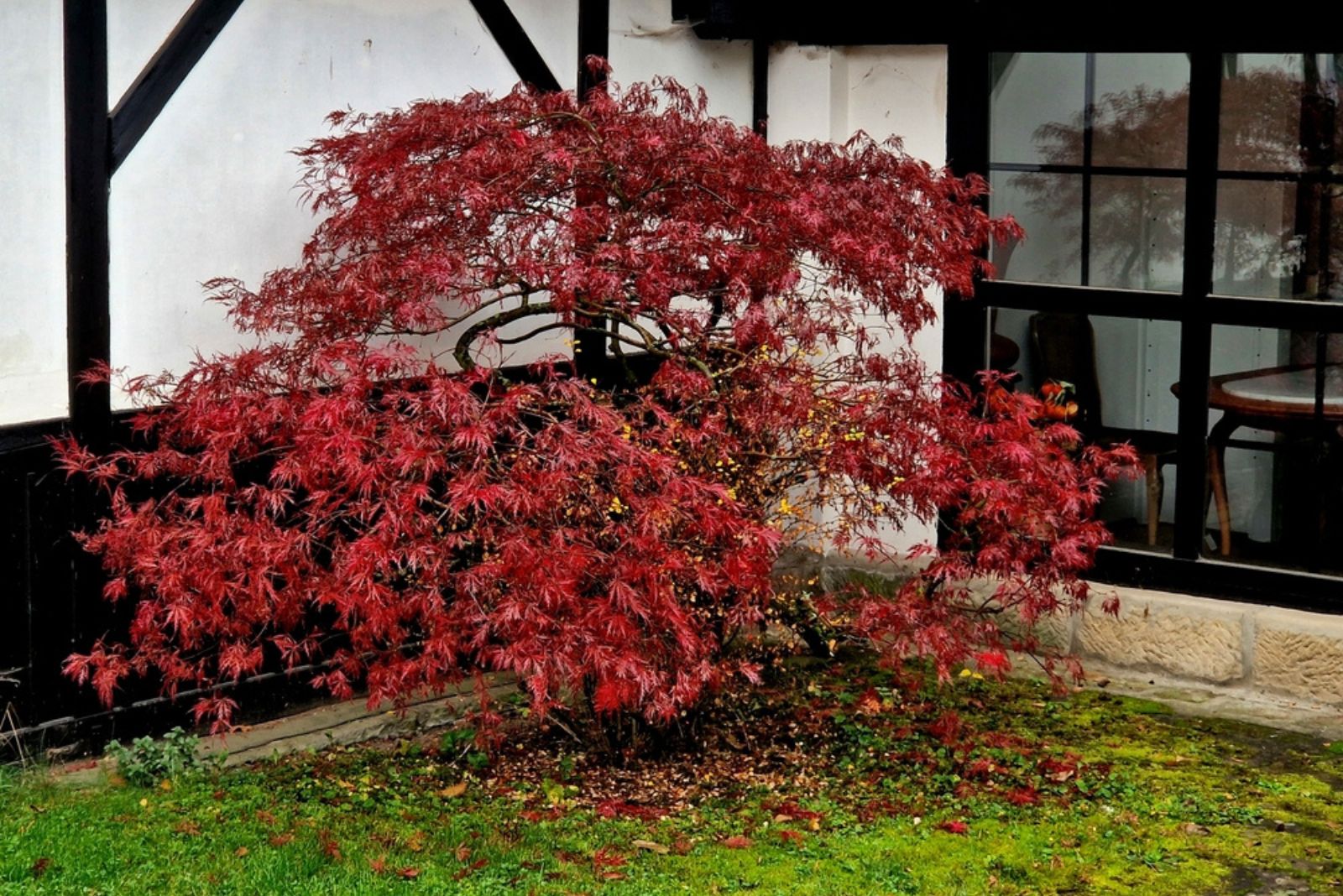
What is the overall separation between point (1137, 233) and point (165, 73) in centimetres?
425

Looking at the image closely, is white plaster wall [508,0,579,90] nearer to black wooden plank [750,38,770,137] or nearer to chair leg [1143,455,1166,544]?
black wooden plank [750,38,770,137]

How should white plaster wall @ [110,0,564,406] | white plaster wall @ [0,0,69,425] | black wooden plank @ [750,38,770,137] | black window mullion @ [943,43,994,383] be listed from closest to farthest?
white plaster wall @ [0,0,69,425], white plaster wall @ [110,0,564,406], black window mullion @ [943,43,994,383], black wooden plank @ [750,38,770,137]

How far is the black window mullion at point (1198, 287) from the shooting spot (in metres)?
7.29

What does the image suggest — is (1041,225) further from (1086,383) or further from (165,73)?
(165,73)

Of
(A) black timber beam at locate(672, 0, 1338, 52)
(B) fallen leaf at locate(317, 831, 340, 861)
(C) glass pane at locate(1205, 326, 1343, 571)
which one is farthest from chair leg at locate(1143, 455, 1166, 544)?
(B) fallen leaf at locate(317, 831, 340, 861)

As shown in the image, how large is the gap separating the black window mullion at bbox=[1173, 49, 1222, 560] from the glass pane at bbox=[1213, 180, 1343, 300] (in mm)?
67

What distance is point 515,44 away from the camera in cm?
752

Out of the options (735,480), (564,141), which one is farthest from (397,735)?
(564,141)

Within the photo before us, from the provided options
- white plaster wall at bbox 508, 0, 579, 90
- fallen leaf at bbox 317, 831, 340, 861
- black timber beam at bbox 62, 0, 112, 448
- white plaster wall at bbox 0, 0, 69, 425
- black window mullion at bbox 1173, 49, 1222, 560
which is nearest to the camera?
fallen leaf at bbox 317, 831, 340, 861

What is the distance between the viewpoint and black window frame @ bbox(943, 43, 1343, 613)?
717 cm

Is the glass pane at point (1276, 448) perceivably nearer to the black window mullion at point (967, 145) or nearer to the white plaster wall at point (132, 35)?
the black window mullion at point (967, 145)

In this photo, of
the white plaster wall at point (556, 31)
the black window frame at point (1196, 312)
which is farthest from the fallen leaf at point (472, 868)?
the white plaster wall at point (556, 31)

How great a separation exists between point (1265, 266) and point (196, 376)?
452 centimetres

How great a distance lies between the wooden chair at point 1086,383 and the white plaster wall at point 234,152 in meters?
3.07
